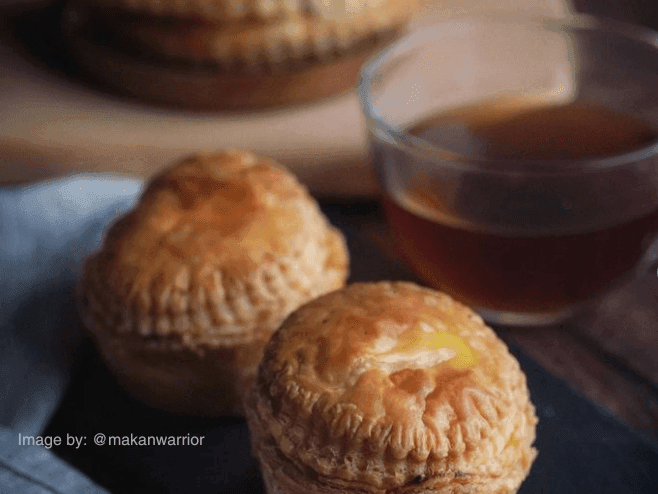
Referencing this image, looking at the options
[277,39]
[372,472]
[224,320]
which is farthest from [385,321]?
[277,39]

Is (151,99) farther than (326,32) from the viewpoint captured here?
Yes

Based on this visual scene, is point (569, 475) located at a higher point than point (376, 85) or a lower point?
lower

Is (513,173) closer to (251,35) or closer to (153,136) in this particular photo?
(251,35)

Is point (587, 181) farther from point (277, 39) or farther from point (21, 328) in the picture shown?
point (21, 328)

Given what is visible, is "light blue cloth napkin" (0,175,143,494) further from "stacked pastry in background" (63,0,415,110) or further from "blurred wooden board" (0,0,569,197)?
"stacked pastry in background" (63,0,415,110)

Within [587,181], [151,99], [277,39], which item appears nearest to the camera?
[587,181]

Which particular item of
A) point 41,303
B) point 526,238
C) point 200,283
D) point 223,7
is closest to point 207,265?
point 200,283

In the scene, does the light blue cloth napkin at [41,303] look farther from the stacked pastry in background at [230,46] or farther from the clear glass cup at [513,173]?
the clear glass cup at [513,173]
